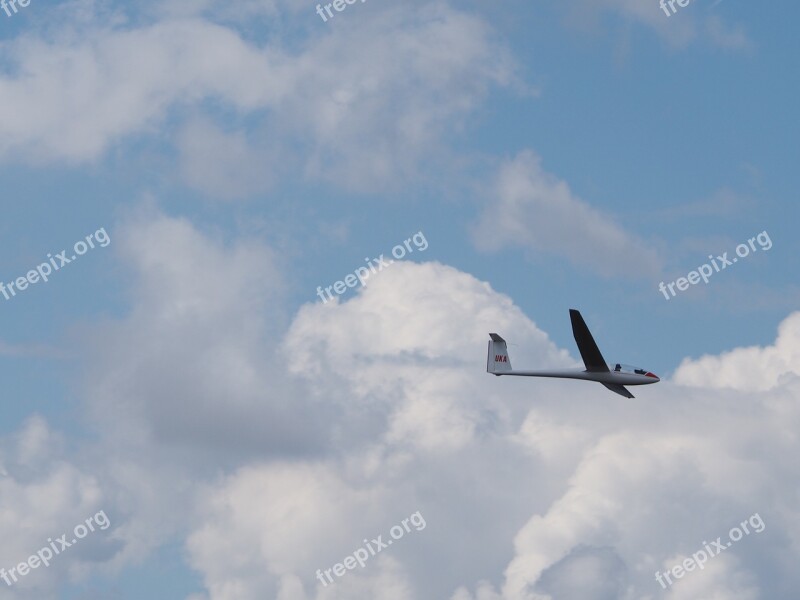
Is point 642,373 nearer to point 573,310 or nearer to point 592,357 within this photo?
point 592,357

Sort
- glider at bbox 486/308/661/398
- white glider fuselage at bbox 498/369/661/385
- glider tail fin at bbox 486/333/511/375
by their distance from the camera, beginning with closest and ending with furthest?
glider at bbox 486/308/661/398, white glider fuselage at bbox 498/369/661/385, glider tail fin at bbox 486/333/511/375

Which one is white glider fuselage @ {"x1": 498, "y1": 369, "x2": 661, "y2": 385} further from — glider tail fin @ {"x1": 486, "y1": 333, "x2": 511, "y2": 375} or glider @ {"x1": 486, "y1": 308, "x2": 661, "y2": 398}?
glider tail fin @ {"x1": 486, "y1": 333, "x2": 511, "y2": 375}

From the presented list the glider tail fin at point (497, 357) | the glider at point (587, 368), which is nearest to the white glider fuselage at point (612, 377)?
the glider at point (587, 368)

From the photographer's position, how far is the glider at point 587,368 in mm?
101188

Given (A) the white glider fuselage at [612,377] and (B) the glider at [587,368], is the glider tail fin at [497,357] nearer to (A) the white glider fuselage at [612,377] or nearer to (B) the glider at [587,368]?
(B) the glider at [587,368]

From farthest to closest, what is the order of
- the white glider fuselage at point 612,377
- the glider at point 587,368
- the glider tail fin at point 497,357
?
the glider tail fin at point 497,357 → the white glider fuselage at point 612,377 → the glider at point 587,368

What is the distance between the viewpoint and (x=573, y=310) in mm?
98188

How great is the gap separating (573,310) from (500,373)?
48.8 ft

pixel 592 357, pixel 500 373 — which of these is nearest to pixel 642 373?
pixel 592 357

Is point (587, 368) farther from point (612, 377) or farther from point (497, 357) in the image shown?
point (497, 357)

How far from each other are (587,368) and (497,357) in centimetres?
964

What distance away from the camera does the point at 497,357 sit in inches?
4437

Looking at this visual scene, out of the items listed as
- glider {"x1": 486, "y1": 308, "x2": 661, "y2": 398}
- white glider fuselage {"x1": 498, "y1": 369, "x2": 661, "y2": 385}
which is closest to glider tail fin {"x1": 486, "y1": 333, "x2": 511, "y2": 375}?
glider {"x1": 486, "y1": 308, "x2": 661, "y2": 398}

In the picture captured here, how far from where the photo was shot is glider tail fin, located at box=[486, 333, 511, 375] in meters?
112
